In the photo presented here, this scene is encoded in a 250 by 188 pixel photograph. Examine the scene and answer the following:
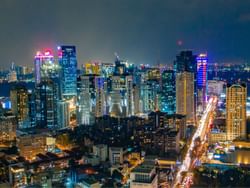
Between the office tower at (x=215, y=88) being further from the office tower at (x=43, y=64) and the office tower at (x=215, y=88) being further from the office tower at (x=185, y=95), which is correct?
the office tower at (x=43, y=64)

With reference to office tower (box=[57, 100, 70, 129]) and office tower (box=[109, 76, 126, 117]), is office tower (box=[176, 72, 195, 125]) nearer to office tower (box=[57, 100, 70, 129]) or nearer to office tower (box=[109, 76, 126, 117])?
office tower (box=[109, 76, 126, 117])

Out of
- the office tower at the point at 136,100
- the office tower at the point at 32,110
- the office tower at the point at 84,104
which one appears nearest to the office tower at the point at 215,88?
the office tower at the point at 136,100

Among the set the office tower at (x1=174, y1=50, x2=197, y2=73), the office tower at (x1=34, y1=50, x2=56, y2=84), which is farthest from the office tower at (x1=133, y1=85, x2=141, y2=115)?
the office tower at (x1=34, y1=50, x2=56, y2=84)

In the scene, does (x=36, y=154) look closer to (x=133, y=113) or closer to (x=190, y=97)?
(x=133, y=113)

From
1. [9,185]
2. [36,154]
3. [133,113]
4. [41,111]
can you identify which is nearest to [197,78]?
[133,113]

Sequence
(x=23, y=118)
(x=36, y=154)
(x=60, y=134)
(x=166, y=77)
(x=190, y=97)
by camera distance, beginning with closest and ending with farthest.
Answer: (x=36, y=154), (x=60, y=134), (x=23, y=118), (x=190, y=97), (x=166, y=77)

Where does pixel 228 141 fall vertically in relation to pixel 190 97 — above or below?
below
